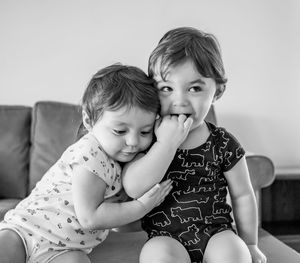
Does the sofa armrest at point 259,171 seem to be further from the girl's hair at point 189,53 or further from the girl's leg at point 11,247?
the girl's leg at point 11,247

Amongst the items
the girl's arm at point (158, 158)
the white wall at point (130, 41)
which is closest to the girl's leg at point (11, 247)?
the girl's arm at point (158, 158)

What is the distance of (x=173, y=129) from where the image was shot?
117 cm

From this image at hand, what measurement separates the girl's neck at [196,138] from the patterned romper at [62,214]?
21cm

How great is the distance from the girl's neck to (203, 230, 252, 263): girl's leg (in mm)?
260

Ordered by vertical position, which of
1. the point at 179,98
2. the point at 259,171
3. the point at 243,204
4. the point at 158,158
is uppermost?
the point at 179,98

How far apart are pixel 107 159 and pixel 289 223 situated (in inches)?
70.5

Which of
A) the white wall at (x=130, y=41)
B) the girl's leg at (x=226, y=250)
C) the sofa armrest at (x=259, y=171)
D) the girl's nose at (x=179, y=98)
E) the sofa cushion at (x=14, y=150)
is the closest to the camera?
the girl's leg at (x=226, y=250)

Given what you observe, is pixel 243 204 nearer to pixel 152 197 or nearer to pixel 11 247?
pixel 152 197

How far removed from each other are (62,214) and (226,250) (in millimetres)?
462

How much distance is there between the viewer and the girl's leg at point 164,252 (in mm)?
1086

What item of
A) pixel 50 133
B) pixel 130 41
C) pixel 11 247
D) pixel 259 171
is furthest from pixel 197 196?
pixel 130 41

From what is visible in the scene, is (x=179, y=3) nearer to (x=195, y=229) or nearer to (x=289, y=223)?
(x=289, y=223)

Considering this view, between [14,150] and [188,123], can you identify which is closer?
[188,123]

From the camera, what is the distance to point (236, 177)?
4.16 ft
